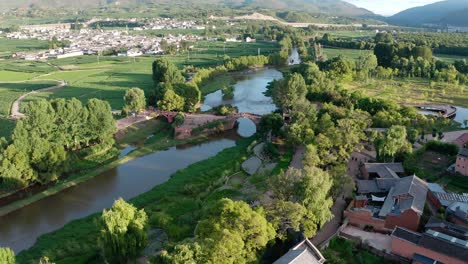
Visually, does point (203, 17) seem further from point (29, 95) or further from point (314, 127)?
point (314, 127)

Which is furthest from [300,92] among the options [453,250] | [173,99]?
[453,250]

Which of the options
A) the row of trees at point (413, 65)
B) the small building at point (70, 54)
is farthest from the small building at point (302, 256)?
the small building at point (70, 54)

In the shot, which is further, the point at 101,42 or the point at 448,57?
the point at 101,42

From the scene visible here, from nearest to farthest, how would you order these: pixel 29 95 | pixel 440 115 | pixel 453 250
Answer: pixel 453 250
pixel 440 115
pixel 29 95

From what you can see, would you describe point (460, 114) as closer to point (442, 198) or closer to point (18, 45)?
point (442, 198)

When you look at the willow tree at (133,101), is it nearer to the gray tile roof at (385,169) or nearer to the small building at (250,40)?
the gray tile roof at (385,169)

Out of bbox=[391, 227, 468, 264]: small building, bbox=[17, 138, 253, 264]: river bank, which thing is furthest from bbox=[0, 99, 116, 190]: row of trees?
bbox=[391, 227, 468, 264]: small building

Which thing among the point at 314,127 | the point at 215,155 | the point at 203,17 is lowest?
the point at 215,155

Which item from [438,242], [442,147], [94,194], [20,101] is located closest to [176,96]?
[94,194]
